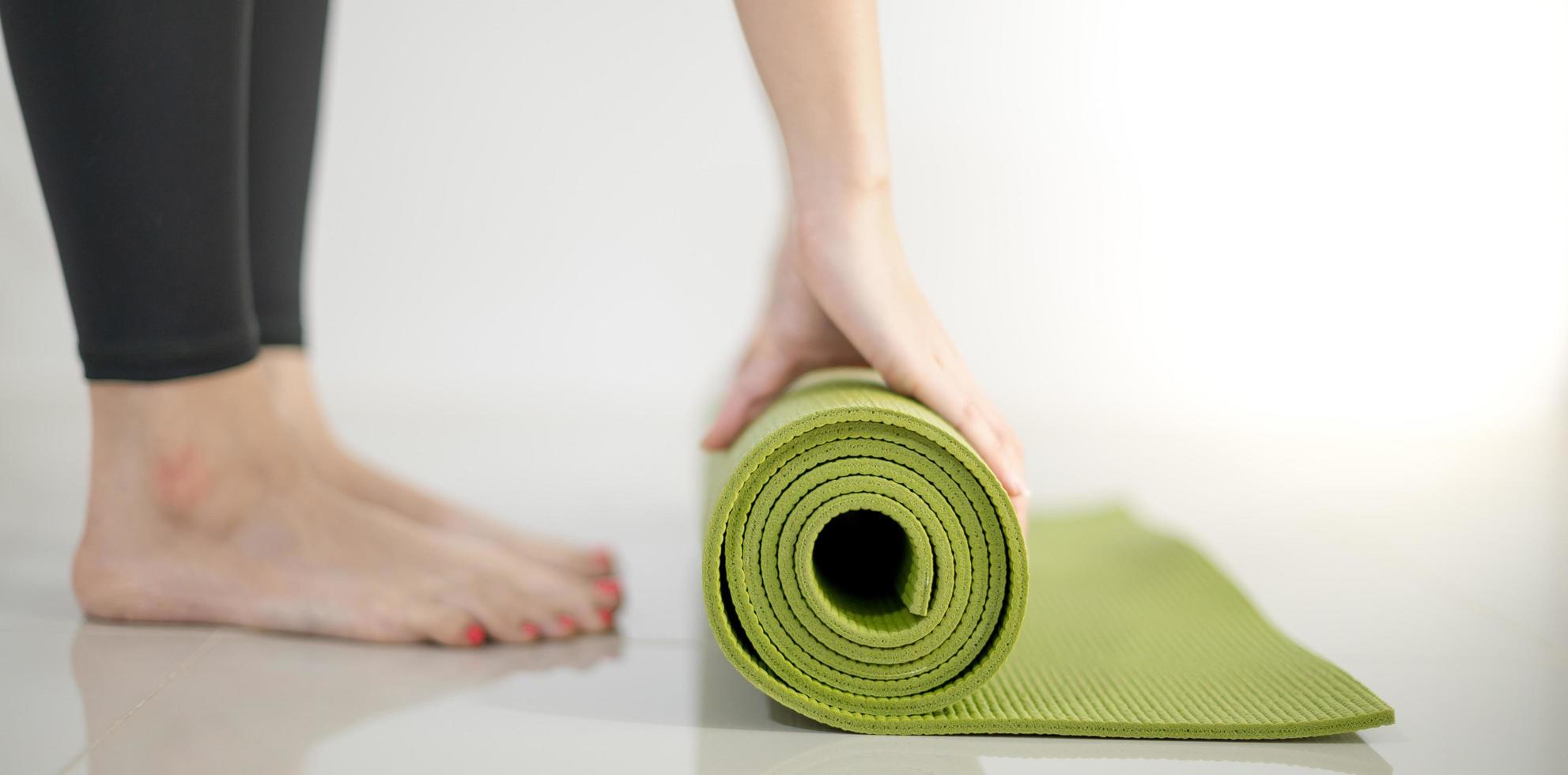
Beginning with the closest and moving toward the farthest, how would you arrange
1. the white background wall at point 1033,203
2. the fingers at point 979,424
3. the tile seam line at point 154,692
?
the tile seam line at point 154,692
the fingers at point 979,424
the white background wall at point 1033,203

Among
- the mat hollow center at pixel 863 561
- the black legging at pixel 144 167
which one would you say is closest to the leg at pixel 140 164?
the black legging at pixel 144 167

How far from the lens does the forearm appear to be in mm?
1191

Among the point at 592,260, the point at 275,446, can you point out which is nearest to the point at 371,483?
the point at 275,446

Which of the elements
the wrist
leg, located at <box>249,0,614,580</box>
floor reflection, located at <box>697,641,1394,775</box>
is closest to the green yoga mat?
floor reflection, located at <box>697,641,1394,775</box>

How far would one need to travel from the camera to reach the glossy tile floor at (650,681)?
105cm

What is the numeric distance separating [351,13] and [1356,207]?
2.77m

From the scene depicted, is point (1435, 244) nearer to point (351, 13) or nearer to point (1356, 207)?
point (1356, 207)

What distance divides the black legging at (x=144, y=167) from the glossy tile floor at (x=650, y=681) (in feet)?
1.01

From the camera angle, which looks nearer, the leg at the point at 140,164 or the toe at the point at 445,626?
the leg at the point at 140,164

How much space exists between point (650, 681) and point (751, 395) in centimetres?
→ 32

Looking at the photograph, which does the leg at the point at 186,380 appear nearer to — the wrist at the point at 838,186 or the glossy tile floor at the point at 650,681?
the glossy tile floor at the point at 650,681

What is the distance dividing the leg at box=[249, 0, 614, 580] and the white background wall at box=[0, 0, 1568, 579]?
165 cm

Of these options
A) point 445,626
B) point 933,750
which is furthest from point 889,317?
point 445,626

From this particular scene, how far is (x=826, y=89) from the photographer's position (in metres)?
1.20
